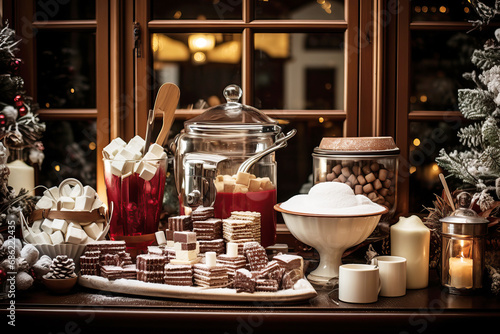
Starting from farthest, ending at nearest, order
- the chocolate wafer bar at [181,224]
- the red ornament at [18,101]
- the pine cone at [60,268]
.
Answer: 1. the red ornament at [18,101]
2. the chocolate wafer bar at [181,224]
3. the pine cone at [60,268]

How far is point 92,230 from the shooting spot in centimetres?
148

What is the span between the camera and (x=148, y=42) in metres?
1.77

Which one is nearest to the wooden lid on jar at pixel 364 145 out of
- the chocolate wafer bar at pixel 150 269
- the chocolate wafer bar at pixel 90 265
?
the chocolate wafer bar at pixel 150 269

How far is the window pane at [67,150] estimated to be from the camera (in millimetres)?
1810

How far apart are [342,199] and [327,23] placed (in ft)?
2.08

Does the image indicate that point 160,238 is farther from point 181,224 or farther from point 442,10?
point 442,10

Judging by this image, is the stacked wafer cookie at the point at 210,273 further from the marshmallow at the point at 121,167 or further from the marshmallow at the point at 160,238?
the marshmallow at the point at 121,167

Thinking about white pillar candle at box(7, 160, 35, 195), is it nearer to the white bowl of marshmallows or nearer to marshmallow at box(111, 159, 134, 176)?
marshmallow at box(111, 159, 134, 176)

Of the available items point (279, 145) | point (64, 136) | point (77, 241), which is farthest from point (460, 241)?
point (64, 136)

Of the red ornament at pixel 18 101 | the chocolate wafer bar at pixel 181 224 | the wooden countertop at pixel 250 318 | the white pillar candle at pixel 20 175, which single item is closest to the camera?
the wooden countertop at pixel 250 318

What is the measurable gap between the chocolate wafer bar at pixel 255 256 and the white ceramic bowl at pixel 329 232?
0.40ft

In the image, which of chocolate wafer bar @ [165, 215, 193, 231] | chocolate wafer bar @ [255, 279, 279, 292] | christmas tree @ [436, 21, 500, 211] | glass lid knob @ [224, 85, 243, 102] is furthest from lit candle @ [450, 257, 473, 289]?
glass lid knob @ [224, 85, 243, 102]

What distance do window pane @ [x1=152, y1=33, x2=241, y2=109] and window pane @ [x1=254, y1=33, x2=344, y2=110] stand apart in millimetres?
86

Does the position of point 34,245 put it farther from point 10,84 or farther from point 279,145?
point 279,145
